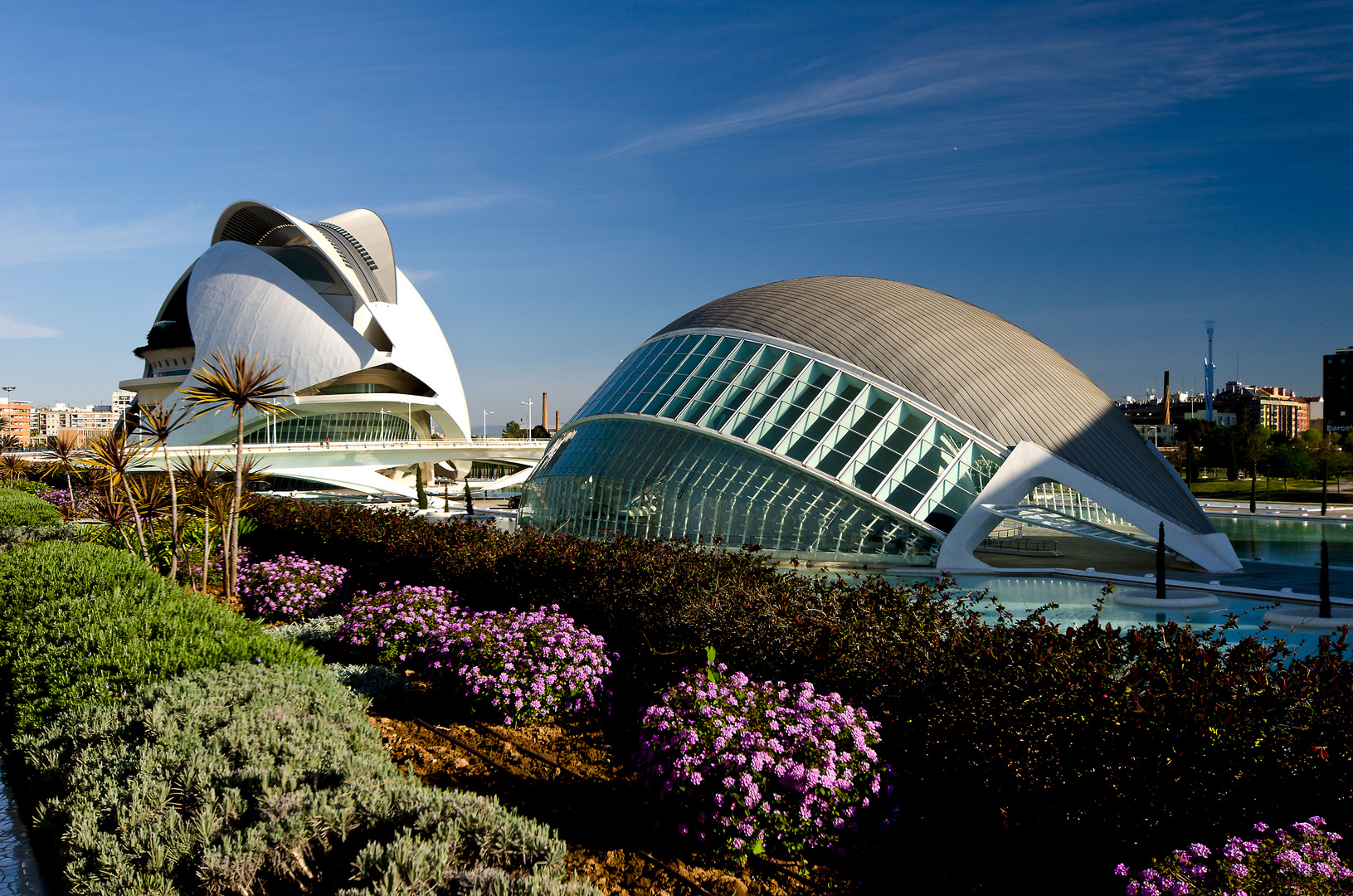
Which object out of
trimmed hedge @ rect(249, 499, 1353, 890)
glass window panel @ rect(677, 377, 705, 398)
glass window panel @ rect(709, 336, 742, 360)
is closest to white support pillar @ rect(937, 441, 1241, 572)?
glass window panel @ rect(677, 377, 705, 398)

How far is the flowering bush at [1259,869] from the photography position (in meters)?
3.64

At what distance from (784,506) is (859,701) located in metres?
12.9

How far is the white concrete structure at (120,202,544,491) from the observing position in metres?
54.4

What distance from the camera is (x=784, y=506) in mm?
18938

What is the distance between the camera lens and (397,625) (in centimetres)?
959

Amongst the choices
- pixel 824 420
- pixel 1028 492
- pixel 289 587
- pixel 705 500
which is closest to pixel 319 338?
pixel 705 500

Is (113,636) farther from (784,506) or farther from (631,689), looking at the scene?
(784,506)

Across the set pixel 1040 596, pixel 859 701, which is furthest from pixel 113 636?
pixel 1040 596

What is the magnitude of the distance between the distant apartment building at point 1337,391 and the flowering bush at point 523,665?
161 metres

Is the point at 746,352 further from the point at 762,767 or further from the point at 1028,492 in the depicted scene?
the point at 762,767

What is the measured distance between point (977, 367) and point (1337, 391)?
15863 centimetres

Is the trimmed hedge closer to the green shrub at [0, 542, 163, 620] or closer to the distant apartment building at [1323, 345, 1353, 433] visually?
the green shrub at [0, 542, 163, 620]

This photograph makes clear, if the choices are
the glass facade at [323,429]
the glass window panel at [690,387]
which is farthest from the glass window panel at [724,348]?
the glass facade at [323,429]

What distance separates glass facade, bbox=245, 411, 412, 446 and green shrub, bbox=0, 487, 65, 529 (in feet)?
109
